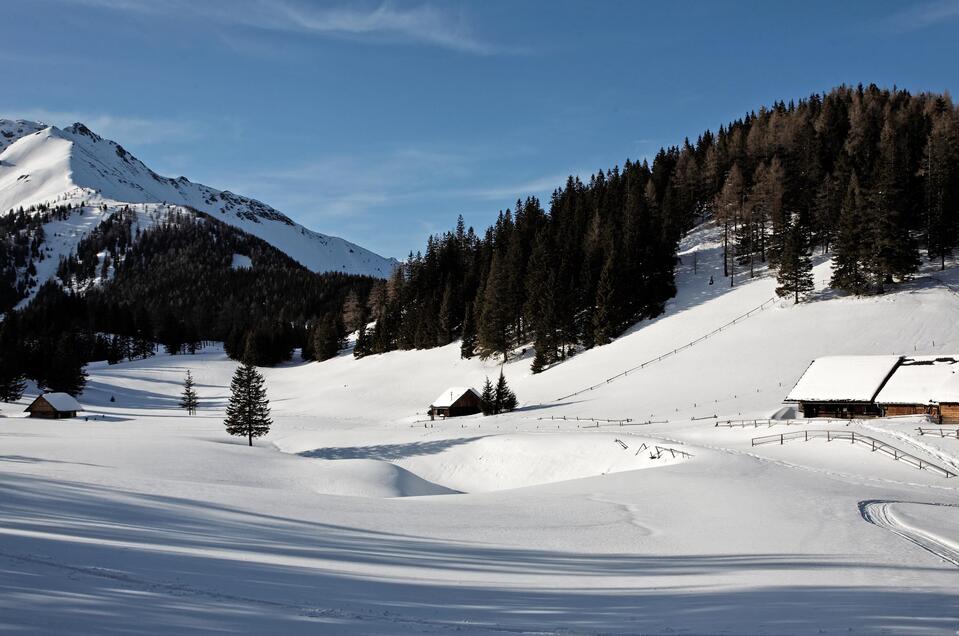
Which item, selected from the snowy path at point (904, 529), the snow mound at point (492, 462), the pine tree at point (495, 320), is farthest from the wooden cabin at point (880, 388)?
the pine tree at point (495, 320)

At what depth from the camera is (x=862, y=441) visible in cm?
3688

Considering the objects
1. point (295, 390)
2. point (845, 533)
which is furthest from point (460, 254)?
point (845, 533)

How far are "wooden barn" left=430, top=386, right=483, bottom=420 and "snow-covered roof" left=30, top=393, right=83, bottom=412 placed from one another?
41588 millimetres

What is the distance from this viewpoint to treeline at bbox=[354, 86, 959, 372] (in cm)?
6900

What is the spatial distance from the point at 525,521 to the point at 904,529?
39.9ft

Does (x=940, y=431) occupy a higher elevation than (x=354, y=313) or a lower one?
lower

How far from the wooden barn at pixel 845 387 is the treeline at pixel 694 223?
70.5ft

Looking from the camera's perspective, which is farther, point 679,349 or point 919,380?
point 679,349

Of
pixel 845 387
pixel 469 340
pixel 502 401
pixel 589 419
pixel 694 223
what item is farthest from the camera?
pixel 694 223

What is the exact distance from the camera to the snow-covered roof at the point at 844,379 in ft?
151

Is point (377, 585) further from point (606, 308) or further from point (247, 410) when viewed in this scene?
point (606, 308)

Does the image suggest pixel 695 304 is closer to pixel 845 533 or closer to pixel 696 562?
pixel 845 533

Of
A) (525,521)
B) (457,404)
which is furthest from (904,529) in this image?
(457,404)

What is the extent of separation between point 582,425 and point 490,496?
80.7 feet
